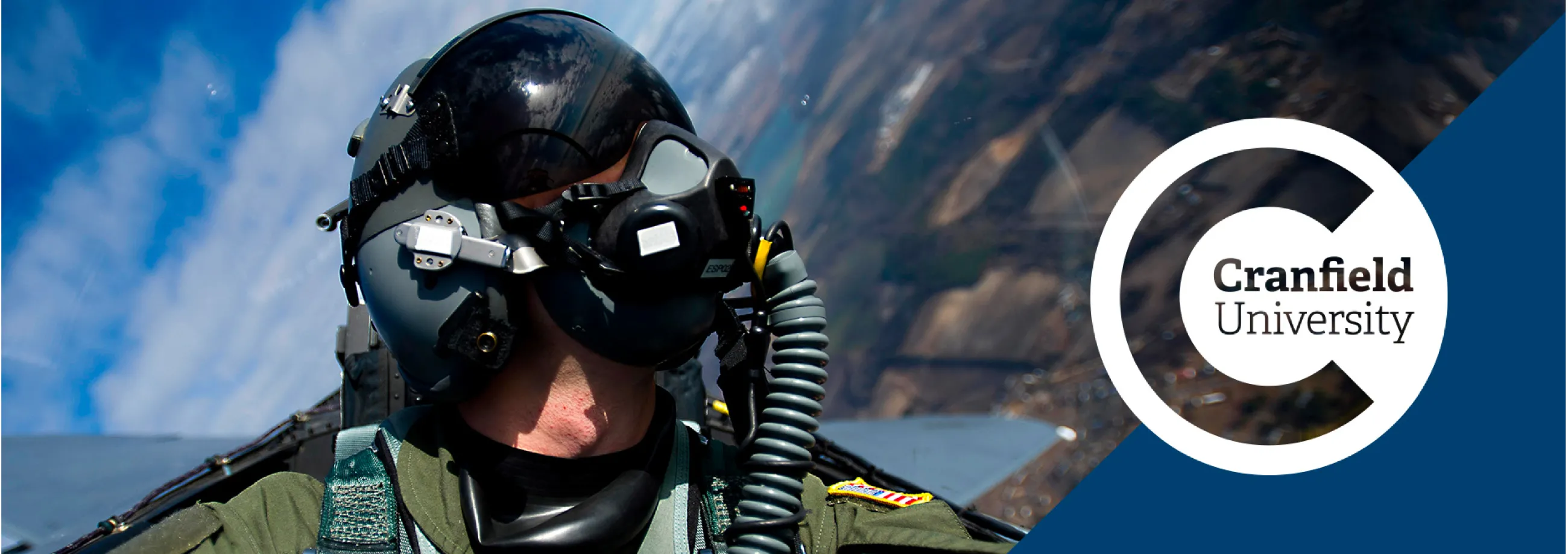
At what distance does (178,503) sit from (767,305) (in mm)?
4655

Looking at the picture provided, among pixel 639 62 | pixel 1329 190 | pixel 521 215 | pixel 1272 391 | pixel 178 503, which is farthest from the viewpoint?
pixel 1272 391

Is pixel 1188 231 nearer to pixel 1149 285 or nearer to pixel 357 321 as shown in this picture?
pixel 1149 285

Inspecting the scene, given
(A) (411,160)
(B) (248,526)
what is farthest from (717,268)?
(B) (248,526)

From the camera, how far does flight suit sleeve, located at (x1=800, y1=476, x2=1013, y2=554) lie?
1867 millimetres

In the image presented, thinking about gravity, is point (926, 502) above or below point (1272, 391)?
above

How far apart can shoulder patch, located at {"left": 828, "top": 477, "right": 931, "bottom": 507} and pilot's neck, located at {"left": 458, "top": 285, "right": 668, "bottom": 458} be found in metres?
0.67

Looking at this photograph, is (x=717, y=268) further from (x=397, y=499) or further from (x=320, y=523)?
(x=320, y=523)

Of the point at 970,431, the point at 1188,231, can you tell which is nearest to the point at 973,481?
the point at 970,431

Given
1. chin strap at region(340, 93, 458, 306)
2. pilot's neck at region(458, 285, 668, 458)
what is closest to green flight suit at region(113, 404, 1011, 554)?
pilot's neck at region(458, 285, 668, 458)

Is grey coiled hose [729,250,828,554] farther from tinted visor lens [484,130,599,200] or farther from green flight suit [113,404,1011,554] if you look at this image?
tinted visor lens [484,130,599,200]

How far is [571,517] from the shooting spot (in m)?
1.63

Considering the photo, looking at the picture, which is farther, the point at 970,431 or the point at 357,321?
the point at 970,431

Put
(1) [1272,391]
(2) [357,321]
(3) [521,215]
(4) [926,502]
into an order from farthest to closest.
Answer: (1) [1272,391] < (2) [357,321] < (4) [926,502] < (3) [521,215]

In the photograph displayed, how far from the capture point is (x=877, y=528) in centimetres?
195
